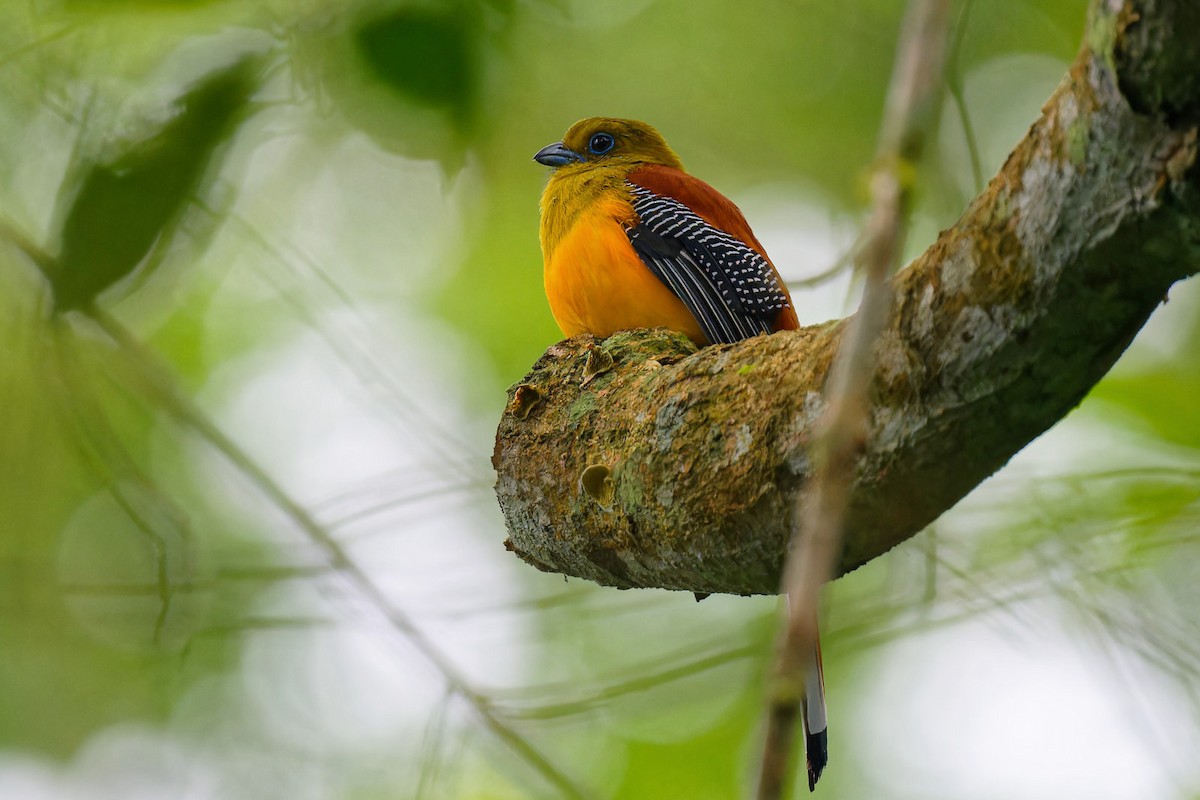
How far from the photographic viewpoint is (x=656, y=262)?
4.77 m

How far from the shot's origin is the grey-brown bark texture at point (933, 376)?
5.98ft

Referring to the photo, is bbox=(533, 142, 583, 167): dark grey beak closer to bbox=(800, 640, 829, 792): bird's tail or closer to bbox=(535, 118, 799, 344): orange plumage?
bbox=(535, 118, 799, 344): orange plumage

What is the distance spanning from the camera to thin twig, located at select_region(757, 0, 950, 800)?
0.92m

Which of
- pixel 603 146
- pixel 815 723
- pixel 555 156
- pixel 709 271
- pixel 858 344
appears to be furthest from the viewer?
pixel 603 146

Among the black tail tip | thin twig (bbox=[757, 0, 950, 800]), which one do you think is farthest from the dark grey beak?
thin twig (bbox=[757, 0, 950, 800])

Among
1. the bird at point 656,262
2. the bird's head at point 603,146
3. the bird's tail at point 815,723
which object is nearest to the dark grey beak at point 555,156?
the bird's head at point 603,146

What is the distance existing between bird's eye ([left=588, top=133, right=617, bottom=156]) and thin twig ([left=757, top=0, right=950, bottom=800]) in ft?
16.1

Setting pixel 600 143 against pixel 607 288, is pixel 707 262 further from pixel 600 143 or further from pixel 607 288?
pixel 600 143

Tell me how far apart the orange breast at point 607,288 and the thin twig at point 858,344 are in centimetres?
363

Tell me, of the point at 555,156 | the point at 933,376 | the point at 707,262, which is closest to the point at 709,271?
the point at 707,262

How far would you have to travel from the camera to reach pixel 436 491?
18.7 feet

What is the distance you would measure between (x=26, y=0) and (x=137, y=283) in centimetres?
134

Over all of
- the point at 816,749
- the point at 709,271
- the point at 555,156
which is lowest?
the point at 816,749

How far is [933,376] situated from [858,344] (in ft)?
4.35
